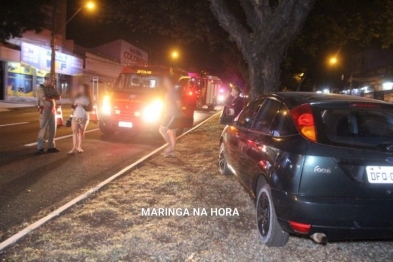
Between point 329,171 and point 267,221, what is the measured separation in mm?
971

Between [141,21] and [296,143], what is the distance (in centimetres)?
1303

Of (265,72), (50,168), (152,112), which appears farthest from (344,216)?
(152,112)

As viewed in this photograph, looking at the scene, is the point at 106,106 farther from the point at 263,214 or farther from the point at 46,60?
the point at 46,60

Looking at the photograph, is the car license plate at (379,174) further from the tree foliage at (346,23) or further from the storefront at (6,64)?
the storefront at (6,64)

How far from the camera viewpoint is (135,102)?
35.6 feet

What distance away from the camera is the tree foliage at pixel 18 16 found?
21080 millimetres

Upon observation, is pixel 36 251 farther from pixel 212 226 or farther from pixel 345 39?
pixel 345 39

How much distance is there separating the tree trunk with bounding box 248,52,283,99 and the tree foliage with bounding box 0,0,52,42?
17.1 meters

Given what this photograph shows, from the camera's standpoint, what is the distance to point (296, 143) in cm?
338

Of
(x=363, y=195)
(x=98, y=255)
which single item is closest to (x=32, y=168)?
(x=98, y=255)

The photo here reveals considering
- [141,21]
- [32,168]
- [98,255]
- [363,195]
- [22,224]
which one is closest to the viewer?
[363,195]

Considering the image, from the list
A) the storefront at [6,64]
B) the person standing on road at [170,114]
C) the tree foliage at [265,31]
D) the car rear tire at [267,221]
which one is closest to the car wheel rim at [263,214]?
the car rear tire at [267,221]

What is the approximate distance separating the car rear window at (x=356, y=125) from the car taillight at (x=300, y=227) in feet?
2.50

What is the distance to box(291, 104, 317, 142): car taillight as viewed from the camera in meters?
3.36
